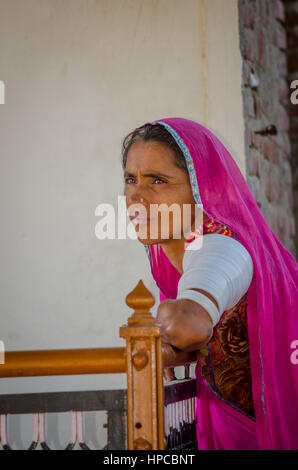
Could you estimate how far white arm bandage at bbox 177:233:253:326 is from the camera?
3.29 feet

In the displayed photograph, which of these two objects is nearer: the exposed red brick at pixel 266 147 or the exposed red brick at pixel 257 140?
the exposed red brick at pixel 257 140

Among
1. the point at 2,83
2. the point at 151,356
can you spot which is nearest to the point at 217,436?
the point at 151,356

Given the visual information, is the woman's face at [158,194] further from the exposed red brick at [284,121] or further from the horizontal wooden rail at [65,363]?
the exposed red brick at [284,121]

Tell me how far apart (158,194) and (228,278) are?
13.2 inches

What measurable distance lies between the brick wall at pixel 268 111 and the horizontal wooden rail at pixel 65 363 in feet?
4.93

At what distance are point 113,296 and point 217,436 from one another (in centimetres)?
120

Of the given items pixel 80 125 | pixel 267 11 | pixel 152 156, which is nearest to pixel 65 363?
pixel 152 156

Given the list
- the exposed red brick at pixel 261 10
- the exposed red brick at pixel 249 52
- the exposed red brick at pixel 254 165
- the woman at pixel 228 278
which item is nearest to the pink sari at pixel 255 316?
the woman at pixel 228 278

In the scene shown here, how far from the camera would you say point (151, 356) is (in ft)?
3.17

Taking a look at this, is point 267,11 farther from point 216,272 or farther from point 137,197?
point 216,272

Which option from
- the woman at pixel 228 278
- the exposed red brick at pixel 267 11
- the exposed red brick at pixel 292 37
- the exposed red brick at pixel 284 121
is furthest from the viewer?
the exposed red brick at pixel 292 37

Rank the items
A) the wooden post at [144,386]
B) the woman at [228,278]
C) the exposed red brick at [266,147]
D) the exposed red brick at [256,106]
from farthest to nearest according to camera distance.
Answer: the exposed red brick at [266,147]
the exposed red brick at [256,106]
the woman at [228,278]
the wooden post at [144,386]

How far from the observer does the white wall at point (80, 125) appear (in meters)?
2.39

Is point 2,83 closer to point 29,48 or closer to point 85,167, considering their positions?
A: point 29,48
